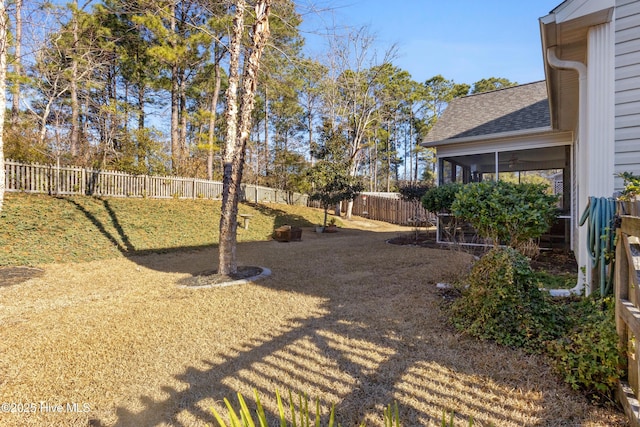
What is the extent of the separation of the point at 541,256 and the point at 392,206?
12.7 metres

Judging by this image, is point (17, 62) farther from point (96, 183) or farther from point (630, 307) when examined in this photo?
point (630, 307)

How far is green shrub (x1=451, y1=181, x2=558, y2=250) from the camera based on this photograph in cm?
400

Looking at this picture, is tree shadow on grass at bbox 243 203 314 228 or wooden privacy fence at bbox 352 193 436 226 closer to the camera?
tree shadow on grass at bbox 243 203 314 228

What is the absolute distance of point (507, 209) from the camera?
13.3 feet

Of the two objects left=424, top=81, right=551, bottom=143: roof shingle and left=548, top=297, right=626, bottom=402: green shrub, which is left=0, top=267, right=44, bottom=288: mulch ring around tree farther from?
left=424, top=81, right=551, bottom=143: roof shingle

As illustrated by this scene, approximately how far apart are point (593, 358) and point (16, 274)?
803 cm

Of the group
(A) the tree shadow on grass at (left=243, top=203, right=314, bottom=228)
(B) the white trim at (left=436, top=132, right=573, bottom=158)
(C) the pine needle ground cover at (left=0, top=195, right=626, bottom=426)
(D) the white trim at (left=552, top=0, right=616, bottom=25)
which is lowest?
(C) the pine needle ground cover at (left=0, top=195, right=626, bottom=426)

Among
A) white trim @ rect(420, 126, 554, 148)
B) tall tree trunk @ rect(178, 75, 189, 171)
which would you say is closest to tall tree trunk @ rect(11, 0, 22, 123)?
tall tree trunk @ rect(178, 75, 189, 171)

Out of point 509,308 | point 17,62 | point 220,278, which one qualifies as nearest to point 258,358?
point 509,308

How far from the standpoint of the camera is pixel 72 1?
1316cm

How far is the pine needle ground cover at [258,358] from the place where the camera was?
6.72ft

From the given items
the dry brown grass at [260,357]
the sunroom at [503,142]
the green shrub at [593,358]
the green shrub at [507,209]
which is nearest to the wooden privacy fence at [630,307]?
the green shrub at [593,358]

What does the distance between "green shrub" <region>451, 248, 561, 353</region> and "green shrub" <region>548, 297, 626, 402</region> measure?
0.66ft

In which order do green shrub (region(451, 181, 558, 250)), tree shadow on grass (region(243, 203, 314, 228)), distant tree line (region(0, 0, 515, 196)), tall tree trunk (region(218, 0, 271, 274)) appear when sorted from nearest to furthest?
green shrub (region(451, 181, 558, 250))
tall tree trunk (region(218, 0, 271, 274))
distant tree line (region(0, 0, 515, 196))
tree shadow on grass (region(243, 203, 314, 228))
